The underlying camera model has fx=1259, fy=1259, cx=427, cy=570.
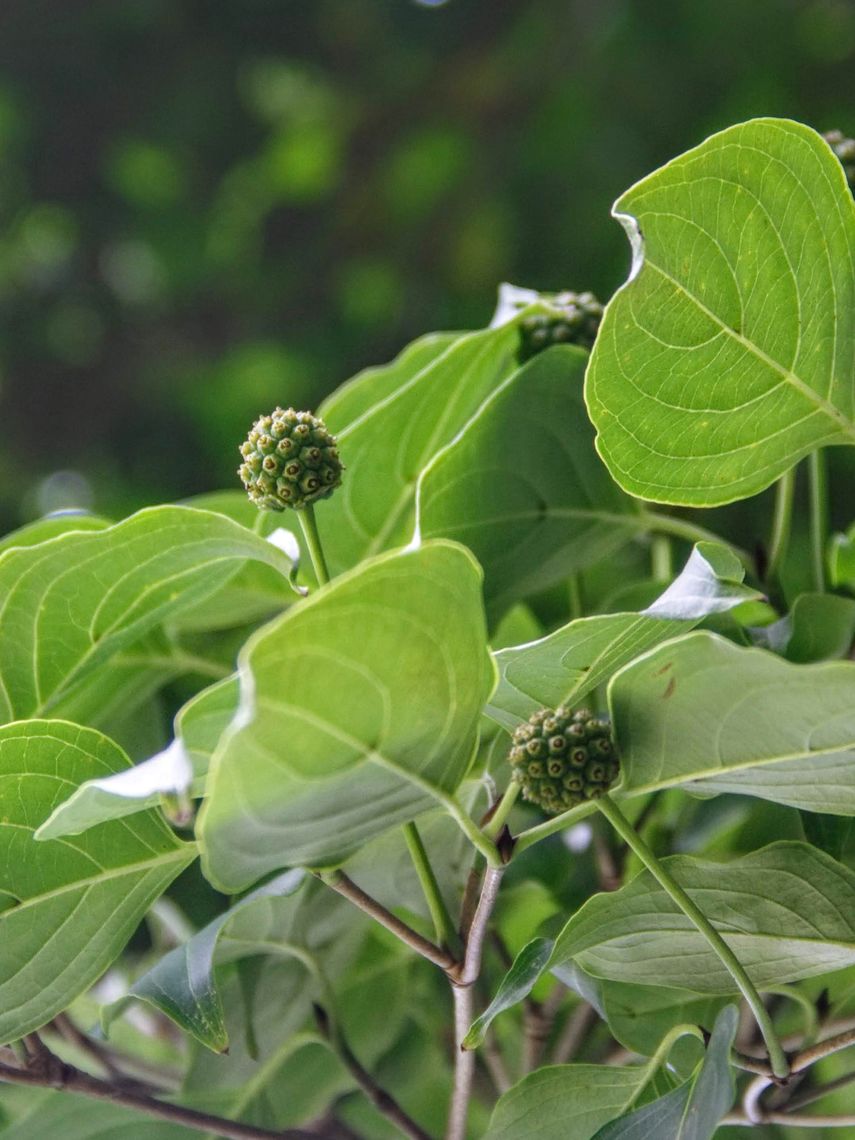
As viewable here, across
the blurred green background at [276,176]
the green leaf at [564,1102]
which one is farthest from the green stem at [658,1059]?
the blurred green background at [276,176]

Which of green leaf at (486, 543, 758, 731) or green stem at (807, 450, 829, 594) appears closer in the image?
green leaf at (486, 543, 758, 731)

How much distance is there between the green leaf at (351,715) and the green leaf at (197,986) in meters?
0.07

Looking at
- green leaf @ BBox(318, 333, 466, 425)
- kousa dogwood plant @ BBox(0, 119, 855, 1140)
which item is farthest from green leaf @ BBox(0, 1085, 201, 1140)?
green leaf @ BBox(318, 333, 466, 425)

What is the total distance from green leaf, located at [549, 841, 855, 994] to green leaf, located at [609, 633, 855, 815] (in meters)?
0.03

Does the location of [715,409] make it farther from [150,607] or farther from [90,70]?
[90,70]

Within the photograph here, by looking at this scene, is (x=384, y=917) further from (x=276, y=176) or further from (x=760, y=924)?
(x=276, y=176)

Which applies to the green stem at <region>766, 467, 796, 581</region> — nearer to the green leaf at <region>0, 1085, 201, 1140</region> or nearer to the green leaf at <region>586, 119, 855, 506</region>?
the green leaf at <region>586, 119, 855, 506</region>

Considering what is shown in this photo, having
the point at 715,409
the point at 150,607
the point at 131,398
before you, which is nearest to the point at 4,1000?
the point at 150,607

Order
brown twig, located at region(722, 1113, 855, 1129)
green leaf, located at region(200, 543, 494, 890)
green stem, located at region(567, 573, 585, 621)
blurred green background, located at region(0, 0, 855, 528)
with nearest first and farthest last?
green leaf, located at region(200, 543, 494, 890) < brown twig, located at region(722, 1113, 855, 1129) < green stem, located at region(567, 573, 585, 621) < blurred green background, located at region(0, 0, 855, 528)

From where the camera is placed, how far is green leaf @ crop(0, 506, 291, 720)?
1.00 feet

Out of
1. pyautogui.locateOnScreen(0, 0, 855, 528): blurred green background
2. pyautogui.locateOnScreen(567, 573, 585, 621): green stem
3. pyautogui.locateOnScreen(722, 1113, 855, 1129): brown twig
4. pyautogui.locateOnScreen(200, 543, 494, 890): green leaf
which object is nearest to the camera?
pyautogui.locateOnScreen(200, 543, 494, 890): green leaf

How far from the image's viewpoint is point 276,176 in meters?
1.65

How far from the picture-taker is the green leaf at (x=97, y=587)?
1.00ft

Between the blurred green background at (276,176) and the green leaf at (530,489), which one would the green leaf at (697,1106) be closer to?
the green leaf at (530,489)
